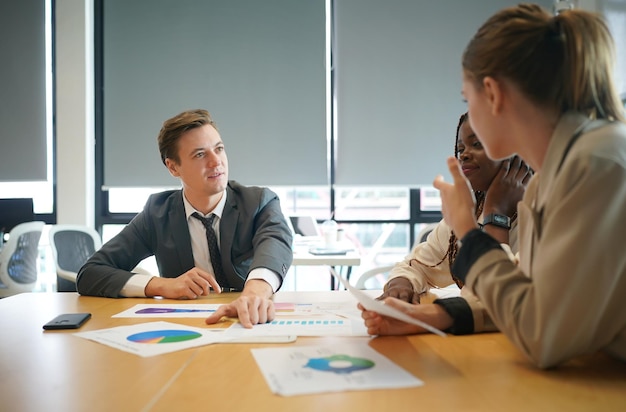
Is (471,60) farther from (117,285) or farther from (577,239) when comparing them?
(117,285)

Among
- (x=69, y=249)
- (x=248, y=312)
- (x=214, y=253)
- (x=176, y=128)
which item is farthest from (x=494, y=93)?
(x=69, y=249)

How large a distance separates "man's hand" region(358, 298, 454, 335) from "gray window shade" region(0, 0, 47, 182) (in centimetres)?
440

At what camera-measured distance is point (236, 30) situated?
4.87 m

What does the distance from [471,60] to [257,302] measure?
0.80 metres

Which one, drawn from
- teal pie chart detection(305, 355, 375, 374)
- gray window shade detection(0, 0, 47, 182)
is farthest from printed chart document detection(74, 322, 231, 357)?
gray window shade detection(0, 0, 47, 182)

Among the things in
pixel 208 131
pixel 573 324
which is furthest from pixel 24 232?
pixel 573 324

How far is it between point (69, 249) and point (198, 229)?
234 cm

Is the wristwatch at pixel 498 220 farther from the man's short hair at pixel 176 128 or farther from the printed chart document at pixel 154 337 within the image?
the man's short hair at pixel 176 128

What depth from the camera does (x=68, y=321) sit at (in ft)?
4.63

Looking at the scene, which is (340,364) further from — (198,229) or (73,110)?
(73,110)

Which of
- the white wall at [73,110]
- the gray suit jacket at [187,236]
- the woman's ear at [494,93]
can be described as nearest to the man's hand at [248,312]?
the gray suit jacket at [187,236]

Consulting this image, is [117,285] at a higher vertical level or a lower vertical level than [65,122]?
lower

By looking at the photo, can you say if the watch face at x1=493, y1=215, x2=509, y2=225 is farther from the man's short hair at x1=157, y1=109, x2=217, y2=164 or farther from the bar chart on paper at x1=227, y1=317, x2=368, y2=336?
the man's short hair at x1=157, y1=109, x2=217, y2=164

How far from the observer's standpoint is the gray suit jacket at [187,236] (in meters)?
2.05
